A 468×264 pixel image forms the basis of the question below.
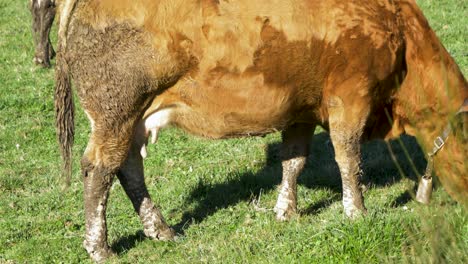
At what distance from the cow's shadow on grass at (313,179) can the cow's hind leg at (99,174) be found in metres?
0.99

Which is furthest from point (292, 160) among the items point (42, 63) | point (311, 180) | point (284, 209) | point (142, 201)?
point (42, 63)

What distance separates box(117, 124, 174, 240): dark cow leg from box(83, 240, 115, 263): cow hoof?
54 cm

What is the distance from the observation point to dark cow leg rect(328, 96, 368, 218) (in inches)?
294

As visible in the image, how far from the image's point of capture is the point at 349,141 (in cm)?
760

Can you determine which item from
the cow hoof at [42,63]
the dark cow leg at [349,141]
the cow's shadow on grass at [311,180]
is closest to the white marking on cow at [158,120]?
the cow's shadow on grass at [311,180]

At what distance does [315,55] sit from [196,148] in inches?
141

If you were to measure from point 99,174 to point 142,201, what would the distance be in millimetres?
672

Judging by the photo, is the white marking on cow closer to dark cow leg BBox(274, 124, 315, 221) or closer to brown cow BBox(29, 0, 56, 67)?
dark cow leg BBox(274, 124, 315, 221)

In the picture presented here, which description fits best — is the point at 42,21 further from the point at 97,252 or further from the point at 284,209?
the point at 97,252

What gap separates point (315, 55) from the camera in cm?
726

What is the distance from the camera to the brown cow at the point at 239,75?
274 inches

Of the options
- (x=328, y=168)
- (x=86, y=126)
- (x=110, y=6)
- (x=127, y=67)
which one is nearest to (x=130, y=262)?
(x=127, y=67)

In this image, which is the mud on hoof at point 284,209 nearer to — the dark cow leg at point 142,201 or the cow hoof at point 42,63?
the dark cow leg at point 142,201

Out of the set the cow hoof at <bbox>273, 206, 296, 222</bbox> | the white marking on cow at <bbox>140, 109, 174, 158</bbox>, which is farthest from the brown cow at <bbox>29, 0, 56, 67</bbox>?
the white marking on cow at <bbox>140, 109, 174, 158</bbox>
